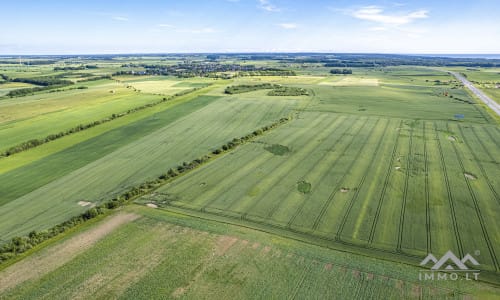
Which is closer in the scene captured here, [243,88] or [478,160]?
[478,160]

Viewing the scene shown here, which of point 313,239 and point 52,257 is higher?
point 313,239

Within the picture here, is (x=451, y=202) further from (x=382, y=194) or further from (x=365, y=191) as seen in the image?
(x=365, y=191)

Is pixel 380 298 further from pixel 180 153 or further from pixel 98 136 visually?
pixel 98 136

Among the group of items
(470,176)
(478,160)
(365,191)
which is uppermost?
(478,160)

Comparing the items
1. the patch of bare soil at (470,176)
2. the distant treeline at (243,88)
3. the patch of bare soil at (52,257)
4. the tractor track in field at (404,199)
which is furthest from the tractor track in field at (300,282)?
the distant treeline at (243,88)

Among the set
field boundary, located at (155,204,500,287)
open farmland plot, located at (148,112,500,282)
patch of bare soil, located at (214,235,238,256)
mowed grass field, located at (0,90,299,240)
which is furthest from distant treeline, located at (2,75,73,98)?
patch of bare soil, located at (214,235,238,256)

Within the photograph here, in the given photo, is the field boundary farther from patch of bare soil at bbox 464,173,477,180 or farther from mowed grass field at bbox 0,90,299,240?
patch of bare soil at bbox 464,173,477,180

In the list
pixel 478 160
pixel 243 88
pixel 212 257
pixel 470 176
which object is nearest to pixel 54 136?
pixel 212 257
